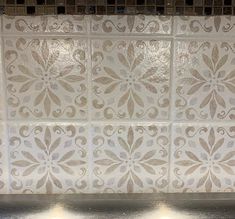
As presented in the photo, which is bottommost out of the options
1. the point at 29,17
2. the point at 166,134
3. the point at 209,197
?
the point at 209,197

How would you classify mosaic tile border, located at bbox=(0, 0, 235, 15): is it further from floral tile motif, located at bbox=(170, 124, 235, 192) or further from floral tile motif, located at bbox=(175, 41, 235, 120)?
floral tile motif, located at bbox=(170, 124, 235, 192)

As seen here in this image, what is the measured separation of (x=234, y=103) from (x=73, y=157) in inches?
13.5

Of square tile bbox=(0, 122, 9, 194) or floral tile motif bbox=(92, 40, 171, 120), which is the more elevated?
floral tile motif bbox=(92, 40, 171, 120)

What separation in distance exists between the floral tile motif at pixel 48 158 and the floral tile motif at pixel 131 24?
0.66 ft

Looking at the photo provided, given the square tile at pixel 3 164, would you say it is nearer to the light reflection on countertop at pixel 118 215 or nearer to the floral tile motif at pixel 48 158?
the floral tile motif at pixel 48 158

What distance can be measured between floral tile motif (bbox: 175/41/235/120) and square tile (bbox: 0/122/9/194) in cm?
35

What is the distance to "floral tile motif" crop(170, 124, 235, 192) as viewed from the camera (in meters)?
0.92

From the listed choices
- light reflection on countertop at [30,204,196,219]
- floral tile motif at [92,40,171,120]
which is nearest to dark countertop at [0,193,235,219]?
light reflection on countertop at [30,204,196,219]

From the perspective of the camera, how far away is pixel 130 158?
3.03ft

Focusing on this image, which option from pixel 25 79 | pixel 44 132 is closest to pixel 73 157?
pixel 44 132

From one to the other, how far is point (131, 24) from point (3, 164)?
383 mm

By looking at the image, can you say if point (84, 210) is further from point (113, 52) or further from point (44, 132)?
point (113, 52)

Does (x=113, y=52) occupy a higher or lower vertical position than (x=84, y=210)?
higher

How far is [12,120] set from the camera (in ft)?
2.97
